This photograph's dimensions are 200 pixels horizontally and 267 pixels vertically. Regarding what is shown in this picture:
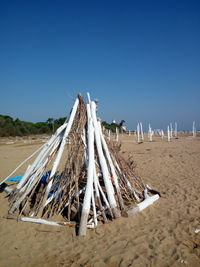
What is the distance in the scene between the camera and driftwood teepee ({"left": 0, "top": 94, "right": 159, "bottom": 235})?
11.5 feet

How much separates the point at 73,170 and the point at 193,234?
2.26 m

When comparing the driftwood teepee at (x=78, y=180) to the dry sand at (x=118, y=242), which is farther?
the driftwood teepee at (x=78, y=180)

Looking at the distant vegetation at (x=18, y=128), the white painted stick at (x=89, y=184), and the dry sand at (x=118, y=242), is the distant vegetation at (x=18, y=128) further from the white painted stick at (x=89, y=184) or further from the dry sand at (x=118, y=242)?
the dry sand at (x=118, y=242)

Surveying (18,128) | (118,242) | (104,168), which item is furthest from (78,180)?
(18,128)

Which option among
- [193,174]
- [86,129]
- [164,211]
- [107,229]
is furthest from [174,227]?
[193,174]

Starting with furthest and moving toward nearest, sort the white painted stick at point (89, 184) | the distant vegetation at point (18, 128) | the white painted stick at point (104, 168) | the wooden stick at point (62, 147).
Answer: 1. the distant vegetation at point (18, 128)
2. the wooden stick at point (62, 147)
3. the white painted stick at point (104, 168)
4. the white painted stick at point (89, 184)

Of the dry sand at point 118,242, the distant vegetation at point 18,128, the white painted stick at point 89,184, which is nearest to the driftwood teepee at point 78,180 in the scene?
the white painted stick at point 89,184

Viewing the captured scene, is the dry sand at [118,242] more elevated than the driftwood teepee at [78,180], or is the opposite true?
the driftwood teepee at [78,180]

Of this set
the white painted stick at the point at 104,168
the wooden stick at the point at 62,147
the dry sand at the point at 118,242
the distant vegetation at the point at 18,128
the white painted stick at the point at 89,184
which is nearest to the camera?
the dry sand at the point at 118,242

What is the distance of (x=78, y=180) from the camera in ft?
13.5

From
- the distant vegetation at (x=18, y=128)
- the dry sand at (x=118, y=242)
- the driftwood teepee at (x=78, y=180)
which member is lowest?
the dry sand at (x=118, y=242)

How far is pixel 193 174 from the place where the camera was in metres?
6.81

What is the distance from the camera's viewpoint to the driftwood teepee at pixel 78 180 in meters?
3.49

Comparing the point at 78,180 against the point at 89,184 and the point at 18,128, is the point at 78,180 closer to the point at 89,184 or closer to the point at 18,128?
the point at 89,184
